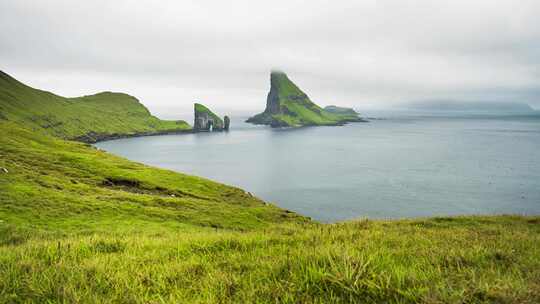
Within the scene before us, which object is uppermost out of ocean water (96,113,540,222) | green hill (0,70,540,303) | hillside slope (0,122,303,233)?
green hill (0,70,540,303)

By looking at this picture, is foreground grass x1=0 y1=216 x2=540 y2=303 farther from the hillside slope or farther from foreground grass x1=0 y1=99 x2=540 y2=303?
the hillside slope

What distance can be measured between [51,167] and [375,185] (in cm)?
9206

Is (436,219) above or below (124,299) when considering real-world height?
below

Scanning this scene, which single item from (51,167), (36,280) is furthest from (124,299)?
(51,167)

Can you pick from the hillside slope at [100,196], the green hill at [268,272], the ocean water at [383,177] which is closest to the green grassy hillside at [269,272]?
the green hill at [268,272]

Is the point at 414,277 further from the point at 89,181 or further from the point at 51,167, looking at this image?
the point at 51,167

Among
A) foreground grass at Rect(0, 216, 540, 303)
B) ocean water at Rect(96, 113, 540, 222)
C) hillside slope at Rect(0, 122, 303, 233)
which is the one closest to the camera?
foreground grass at Rect(0, 216, 540, 303)

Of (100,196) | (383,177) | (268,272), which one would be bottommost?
(383,177)

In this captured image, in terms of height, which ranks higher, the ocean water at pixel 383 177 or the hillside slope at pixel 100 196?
the hillside slope at pixel 100 196

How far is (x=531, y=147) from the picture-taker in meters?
186

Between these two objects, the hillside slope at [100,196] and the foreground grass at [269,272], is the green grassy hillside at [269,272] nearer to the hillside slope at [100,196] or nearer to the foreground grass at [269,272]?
the foreground grass at [269,272]

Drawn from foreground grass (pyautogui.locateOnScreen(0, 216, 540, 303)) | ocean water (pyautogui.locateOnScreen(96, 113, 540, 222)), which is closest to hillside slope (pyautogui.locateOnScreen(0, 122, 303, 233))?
foreground grass (pyautogui.locateOnScreen(0, 216, 540, 303))

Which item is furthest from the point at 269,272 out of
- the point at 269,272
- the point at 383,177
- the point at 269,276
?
the point at 383,177

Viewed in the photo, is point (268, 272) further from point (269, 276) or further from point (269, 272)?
point (269, 276)
